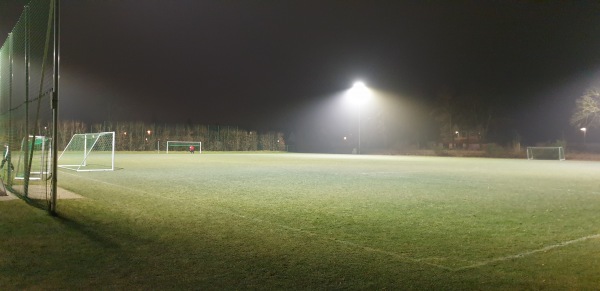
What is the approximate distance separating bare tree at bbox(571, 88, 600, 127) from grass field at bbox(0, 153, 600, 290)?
3405cm

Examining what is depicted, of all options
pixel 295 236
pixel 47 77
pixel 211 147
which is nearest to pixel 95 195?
pixel 47 77

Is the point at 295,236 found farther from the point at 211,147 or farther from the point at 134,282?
the point at 211,147

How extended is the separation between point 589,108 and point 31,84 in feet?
138

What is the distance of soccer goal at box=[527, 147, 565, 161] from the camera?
38594 millimetres

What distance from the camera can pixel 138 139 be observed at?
52.3m

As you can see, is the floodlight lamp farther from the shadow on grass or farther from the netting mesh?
the shadow on grass

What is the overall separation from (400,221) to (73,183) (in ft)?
33.7

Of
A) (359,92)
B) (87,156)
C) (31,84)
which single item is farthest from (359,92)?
(31,84)

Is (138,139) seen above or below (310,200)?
above

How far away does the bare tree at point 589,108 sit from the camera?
3769cm

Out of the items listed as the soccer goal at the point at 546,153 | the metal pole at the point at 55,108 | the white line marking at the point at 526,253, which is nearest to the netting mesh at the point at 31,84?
the metal pole at the point at 55,108

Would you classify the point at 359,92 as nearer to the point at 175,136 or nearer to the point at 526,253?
the point at 175,136

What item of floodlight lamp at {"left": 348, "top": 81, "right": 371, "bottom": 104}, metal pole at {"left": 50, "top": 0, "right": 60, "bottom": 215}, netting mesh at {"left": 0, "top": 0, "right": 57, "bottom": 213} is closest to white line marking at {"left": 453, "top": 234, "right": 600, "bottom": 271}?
metal pole at {"left": 50, "top": 0, "right": 60, "bottom": 215}

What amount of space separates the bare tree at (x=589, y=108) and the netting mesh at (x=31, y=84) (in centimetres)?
4188
